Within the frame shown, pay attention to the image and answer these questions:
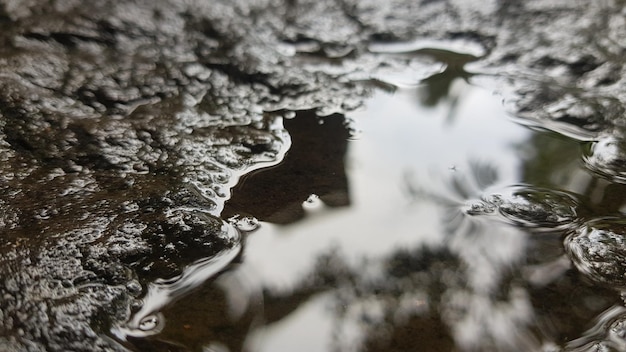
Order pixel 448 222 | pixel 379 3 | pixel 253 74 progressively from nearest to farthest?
pixel 448 222, pixel 253 74, pixel 379 3

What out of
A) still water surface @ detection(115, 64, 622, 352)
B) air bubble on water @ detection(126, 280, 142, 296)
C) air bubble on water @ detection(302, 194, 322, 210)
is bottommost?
still water surface @ detection(115, 64, 622, 352)

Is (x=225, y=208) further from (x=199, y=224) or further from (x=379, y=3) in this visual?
(x=379, y=3)

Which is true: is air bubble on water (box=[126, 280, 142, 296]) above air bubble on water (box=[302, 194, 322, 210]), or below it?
above

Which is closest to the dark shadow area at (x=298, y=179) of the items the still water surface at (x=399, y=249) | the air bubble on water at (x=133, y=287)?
the still water surface at (x=399, y=249)

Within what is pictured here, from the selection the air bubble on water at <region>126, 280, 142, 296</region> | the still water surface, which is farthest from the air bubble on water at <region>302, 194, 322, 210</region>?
the air bubble on water at <region>126, 280, 142, 296</region>

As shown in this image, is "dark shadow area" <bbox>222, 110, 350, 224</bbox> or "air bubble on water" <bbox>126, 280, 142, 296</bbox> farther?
"dark shadow area" <bbox>222, 110, 350, 224</bbox>

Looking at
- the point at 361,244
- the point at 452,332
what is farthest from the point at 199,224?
the point at 452,332

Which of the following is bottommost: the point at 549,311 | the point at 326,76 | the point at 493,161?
the point at 549,311

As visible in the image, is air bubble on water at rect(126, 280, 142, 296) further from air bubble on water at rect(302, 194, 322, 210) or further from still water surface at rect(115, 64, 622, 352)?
air bubble on water at rect(302, 194, 322, 210)
